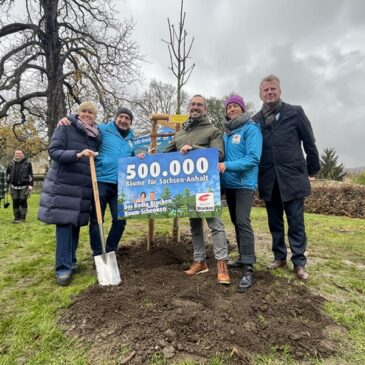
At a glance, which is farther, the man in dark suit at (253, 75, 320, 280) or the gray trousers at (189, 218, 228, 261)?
the man in dark suit at (253, 75, 320, 280)

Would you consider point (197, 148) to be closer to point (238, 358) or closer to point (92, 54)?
point (238, 358)

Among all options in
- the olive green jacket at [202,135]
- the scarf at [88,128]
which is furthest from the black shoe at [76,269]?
the olive green jacket at [202,135]

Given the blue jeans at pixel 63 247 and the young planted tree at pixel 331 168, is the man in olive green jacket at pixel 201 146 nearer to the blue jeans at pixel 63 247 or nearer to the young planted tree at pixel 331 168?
the blue jeans at pixel 63 247

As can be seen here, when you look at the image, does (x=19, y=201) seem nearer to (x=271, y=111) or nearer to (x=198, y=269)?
(x=198, y=269)

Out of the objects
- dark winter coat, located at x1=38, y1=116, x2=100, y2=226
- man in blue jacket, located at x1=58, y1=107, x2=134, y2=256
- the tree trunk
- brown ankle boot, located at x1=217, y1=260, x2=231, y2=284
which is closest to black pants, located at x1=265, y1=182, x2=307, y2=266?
brown ankle boot, located at x1=217, y1=260, x2=231, y2=284

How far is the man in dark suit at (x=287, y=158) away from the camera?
402 cm

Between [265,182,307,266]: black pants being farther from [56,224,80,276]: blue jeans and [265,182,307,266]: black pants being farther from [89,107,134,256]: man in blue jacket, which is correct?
[56,224,80,276]: blue jeans

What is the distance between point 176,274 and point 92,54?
13.5m

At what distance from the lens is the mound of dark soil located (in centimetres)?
244

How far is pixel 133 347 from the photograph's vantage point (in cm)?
245

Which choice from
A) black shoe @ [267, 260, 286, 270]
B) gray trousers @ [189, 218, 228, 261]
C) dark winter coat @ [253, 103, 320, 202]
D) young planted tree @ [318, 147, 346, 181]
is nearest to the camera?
gray trousers @ [189, 218, 228, 261]

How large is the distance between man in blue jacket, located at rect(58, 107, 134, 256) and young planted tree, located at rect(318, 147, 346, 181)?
104 feet

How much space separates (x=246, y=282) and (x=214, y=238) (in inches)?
22.9

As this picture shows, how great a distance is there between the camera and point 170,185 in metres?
3.97
